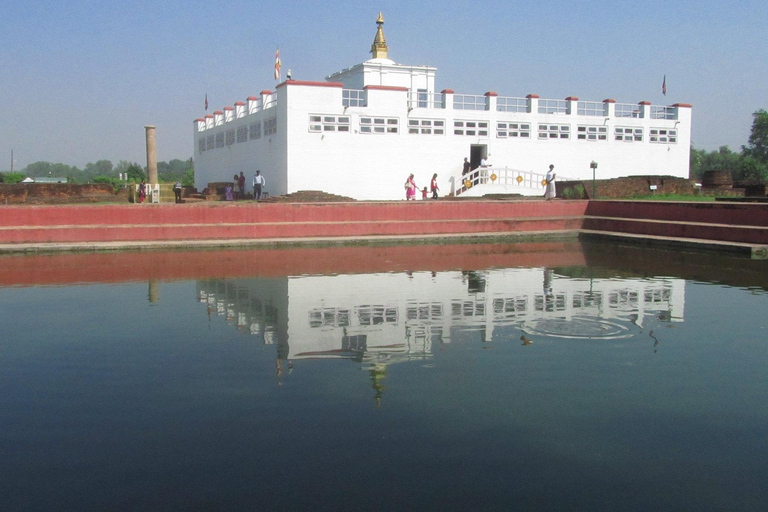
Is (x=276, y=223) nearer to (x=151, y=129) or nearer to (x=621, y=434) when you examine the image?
(x=151, y=129)

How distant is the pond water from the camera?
417cm

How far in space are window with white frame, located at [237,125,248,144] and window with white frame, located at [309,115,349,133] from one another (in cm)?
576

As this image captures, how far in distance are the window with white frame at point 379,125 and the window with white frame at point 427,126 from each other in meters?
0.75

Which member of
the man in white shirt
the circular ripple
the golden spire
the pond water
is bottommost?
the pond water

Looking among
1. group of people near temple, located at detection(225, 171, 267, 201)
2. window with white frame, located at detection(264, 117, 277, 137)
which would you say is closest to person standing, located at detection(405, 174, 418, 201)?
group of people near temple, located at detection(225, 171, 267, 201)

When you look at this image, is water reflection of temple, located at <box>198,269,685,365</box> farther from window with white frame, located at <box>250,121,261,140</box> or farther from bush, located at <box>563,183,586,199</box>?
window with white frame, located at <box>250,121,261,140</box>

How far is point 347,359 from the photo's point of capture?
272 inches

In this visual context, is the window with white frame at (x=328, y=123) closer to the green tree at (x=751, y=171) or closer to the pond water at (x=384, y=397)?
the pond water at (x=384, y=397)

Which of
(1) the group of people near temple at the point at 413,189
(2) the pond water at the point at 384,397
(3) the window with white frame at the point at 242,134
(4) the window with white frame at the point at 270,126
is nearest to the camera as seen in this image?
(2) the pond water at the point at 384,397

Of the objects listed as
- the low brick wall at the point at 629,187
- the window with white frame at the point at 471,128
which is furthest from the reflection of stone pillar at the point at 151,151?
the low brick wall at the point at 629,187

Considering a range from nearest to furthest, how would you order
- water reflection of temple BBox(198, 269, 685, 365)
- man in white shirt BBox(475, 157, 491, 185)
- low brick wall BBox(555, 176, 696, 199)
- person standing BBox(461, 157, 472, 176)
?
water reflection of temple BBox(198, 269, 685, 365), low brick wall BBox(555, 176, 696, 199), man in white shirt BBox(475, 157, 491, 185), person standing BBox(461, 157, 472, 176)

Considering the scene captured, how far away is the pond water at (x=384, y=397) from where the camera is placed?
4168mm

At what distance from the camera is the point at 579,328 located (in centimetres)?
827

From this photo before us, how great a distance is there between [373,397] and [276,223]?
41.4 feet
